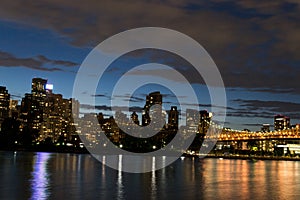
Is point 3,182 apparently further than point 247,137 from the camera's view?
No

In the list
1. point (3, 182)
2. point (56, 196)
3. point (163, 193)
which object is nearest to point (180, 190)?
point (163, 193)

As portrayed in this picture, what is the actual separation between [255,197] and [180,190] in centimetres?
602

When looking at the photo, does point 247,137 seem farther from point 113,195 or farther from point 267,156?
point 113,195

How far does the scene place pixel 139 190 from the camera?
3362 cm

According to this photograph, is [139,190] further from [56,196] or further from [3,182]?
[3,182]

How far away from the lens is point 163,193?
1275 inches

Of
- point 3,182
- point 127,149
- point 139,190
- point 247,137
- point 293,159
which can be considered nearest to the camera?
point 139,190

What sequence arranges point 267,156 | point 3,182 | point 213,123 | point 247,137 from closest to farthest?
point 3,182
point 247,137
point 267,156
point 213,123

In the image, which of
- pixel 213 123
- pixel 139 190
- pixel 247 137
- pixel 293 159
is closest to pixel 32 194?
pixel 139 190

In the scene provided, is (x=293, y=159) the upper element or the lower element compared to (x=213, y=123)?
lower

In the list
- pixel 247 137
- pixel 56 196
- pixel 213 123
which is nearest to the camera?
pixel 56 196

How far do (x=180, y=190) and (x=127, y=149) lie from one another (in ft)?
432

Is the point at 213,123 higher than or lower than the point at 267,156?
higher

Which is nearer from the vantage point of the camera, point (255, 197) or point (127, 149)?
point (255, 197)
